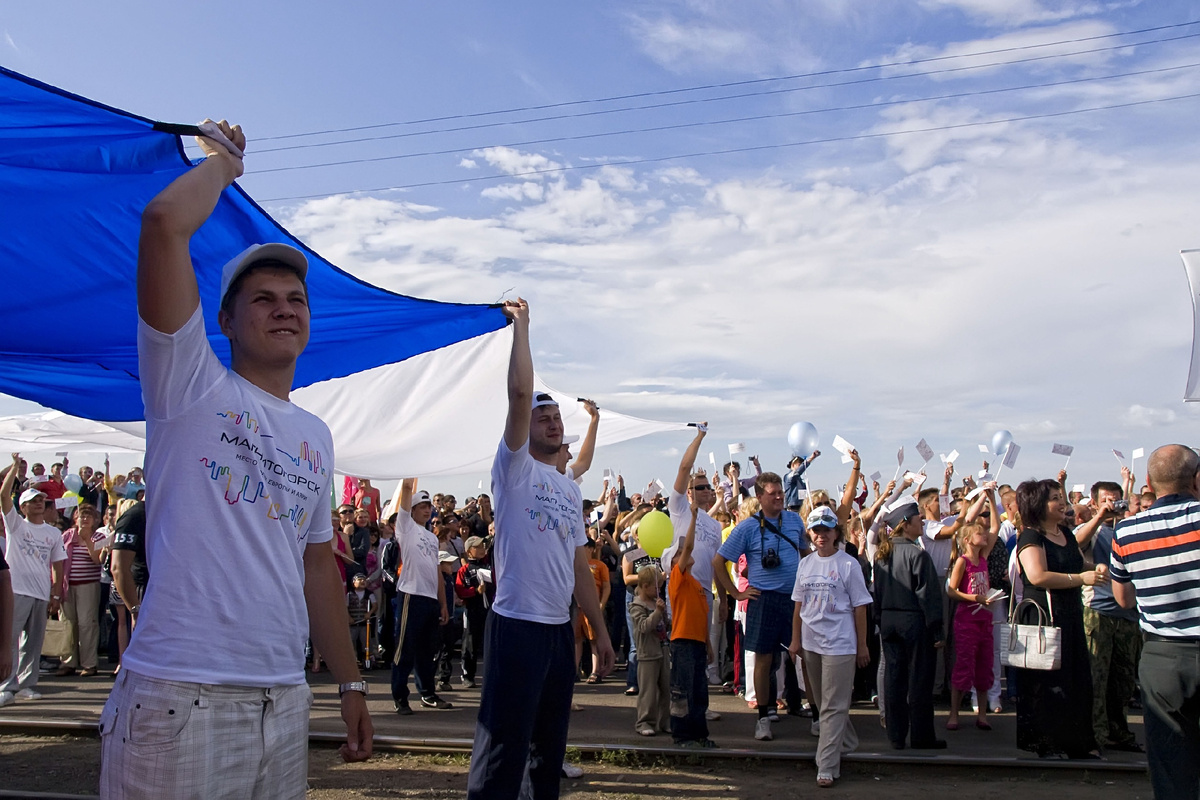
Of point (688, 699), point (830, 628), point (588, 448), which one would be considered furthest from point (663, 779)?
point (588, 448)

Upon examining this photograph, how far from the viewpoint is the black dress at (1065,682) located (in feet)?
24.8

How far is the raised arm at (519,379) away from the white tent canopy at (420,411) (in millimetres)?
1499

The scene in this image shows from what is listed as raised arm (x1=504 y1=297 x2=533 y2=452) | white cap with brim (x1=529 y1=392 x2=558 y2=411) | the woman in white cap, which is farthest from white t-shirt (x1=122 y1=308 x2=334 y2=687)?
the woman in white cap

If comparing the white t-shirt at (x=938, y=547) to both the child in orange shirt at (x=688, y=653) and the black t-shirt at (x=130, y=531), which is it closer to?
the child in orange shirt at (x=688, y=653)

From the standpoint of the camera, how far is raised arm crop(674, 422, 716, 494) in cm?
797

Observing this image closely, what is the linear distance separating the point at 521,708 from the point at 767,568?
4896 mm

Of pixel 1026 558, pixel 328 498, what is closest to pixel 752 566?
pixel 1026 558

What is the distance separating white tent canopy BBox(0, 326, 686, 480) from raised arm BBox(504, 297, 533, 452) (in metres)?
1.50

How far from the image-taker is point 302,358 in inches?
220

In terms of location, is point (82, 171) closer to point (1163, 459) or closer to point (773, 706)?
point (1163, 459)

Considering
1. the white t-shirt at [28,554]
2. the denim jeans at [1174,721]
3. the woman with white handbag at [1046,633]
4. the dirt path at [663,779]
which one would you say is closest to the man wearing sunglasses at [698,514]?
the dirt path at [663,779]

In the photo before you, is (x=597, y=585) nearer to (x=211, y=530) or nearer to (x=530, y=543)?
(x=530, y=543)

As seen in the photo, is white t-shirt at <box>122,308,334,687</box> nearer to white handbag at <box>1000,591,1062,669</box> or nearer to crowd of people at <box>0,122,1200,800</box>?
crowd of people at <box>0,122,1200,800</box>

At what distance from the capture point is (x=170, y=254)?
2.34 m
